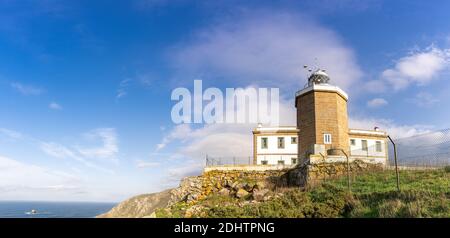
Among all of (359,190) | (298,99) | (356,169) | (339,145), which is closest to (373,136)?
(339,145)

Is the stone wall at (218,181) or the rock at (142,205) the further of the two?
the rock at (142,205)

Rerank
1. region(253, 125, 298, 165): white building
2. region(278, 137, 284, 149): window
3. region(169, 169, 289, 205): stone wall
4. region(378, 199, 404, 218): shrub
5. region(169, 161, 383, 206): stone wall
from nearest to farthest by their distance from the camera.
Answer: region(378, 199, 404, 218): shrub < region(169, 161, 383, 206): stone wall < region(169, 169, 289, 205): stone wall < region(253, 125, 298, 165): white building < region(278, 137, 284, 149): window

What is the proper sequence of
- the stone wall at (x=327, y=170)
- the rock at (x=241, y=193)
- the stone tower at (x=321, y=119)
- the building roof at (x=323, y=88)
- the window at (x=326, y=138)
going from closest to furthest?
1. the rock at (x=241, y=193)
2. the stone wall at (x=327, y=170)
3. the window at (x=326, y=138)
4. the stone tower at (x=321, y=119)
5. the building roof at (x=323, y=88)

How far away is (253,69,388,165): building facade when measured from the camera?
29.9 meters

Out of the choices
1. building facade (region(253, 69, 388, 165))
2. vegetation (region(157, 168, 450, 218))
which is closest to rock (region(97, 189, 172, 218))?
building facade (region(253, 69, 388, 165))

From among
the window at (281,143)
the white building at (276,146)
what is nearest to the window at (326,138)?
the white building at (276,146)

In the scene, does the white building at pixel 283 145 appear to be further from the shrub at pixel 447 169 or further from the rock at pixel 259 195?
the shrub at pixel 447 169

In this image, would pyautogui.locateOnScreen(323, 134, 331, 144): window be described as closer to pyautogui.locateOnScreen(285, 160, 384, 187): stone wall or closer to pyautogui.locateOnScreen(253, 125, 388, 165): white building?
pyautogui.locateOnScreen(253, 125, 388, 165): white building

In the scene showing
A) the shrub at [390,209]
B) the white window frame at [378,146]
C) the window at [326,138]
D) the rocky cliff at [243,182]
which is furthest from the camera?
the white window frame at [378,146]

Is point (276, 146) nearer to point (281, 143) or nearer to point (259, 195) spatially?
point (281, 143)

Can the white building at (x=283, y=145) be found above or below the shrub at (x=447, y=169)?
above

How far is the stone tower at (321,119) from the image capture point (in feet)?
97.7
